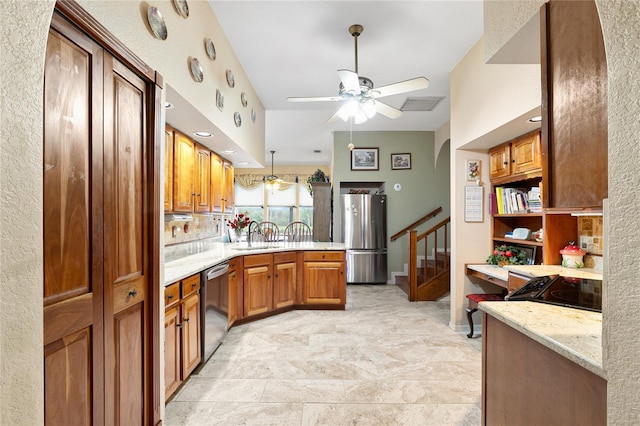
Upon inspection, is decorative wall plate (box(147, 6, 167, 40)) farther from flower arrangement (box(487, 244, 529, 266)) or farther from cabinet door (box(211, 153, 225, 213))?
flower arrangement (box(487, 244, 529, 266))

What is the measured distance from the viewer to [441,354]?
2.88 meters

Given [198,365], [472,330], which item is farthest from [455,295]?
[198,365]

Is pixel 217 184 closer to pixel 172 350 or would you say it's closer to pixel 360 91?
pixel 360 91

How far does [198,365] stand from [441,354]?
201 cm

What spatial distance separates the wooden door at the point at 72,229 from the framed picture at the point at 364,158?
16.4 feet

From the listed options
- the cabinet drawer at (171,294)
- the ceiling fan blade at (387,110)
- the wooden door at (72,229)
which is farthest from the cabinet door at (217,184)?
the wooden door at (72,229)

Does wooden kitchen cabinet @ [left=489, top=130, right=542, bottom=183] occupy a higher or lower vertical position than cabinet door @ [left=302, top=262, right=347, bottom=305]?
higher

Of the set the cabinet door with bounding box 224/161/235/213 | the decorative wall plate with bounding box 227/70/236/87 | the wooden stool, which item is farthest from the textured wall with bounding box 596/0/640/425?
the cabinet door with bounding box 224/161/235/213

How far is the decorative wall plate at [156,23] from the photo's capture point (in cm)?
168

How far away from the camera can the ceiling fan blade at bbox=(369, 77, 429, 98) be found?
8.34 feet

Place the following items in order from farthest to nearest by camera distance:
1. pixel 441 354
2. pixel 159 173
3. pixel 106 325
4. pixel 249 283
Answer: pixel 249 283
pixel 441 354
pixel 159 173
pixel 106 325

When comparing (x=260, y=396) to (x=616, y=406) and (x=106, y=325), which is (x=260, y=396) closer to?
(x=106, y=325)

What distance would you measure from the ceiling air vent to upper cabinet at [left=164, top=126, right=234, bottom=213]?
2.54m

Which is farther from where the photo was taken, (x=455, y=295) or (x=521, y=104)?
(x=455, y=295)
